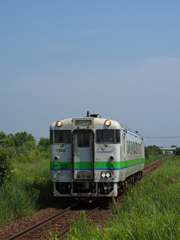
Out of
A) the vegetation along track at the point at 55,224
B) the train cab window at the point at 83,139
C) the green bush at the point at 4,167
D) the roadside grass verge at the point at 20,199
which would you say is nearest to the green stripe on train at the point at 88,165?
the train cab window at the point at 83,139

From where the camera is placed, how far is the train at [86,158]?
47.7 feet

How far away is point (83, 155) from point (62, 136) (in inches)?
40.8

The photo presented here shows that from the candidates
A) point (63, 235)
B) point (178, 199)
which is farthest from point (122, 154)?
point (63, 235)

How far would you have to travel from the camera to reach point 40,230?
10.8 metres

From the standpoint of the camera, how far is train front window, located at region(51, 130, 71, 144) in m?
15.0

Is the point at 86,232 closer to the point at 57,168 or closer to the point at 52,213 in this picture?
the point at 52,213

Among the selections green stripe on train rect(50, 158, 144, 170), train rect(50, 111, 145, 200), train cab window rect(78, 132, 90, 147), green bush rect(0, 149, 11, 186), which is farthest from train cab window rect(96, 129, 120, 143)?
green bush rect(0, 149, 11, 186)

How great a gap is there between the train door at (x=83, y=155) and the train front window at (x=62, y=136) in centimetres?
24

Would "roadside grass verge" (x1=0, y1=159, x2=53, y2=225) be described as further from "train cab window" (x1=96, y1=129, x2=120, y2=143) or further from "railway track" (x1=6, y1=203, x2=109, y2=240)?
"train cab window" (x1=96, y1=129, x2=120, y2=143)

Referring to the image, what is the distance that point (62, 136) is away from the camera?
49.3 feet

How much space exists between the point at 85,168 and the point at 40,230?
13.8ft

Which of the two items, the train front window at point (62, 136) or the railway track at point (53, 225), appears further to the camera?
the train front window at point (62, 136)

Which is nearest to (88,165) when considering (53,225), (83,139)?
(83,139)

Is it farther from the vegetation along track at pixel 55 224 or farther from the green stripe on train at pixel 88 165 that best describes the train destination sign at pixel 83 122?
the vegetation along track at pixel 55 224
